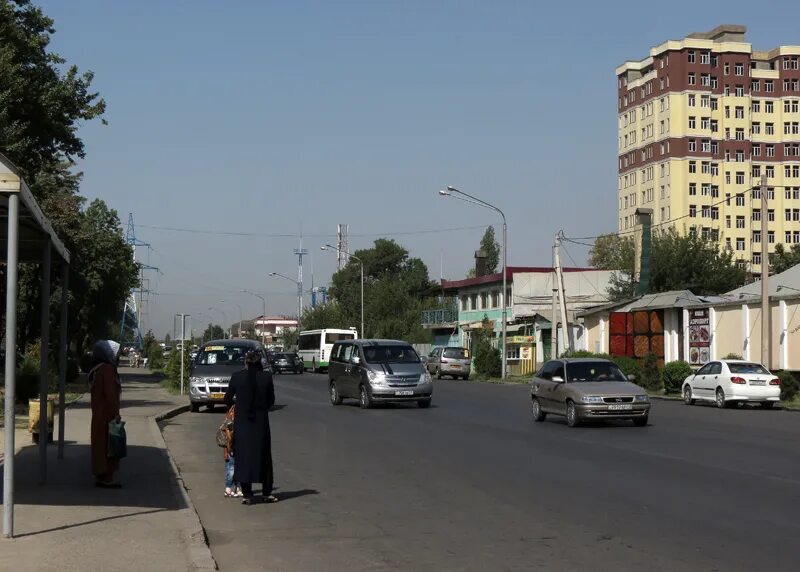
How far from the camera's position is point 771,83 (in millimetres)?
128625

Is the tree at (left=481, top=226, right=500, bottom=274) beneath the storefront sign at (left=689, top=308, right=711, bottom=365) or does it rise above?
above

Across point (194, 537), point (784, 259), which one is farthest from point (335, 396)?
point (784, 259)

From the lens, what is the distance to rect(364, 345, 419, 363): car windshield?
32312mm

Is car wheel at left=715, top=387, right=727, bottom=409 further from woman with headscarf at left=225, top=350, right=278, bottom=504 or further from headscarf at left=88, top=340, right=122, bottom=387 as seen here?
headscarf at left=88, top=340, right=122, bottom=387

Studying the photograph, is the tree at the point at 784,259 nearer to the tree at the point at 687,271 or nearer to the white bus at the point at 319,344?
the tree at the point at 687,271

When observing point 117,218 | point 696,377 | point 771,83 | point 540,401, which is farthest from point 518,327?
point 771,83

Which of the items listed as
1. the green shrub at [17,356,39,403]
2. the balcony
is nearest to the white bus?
the balcony

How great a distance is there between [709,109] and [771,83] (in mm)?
9452

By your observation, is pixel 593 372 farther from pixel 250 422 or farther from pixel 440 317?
pixel 440 317

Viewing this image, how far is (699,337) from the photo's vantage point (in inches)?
1933

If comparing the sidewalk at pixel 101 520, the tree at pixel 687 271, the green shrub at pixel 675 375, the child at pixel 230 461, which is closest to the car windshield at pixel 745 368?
the green shrub at pixel 675 375

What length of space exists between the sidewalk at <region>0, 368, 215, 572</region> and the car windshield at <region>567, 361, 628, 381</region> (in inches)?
424

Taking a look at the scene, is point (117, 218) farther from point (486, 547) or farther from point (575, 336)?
point (486, 547)

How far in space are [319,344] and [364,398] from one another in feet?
148
